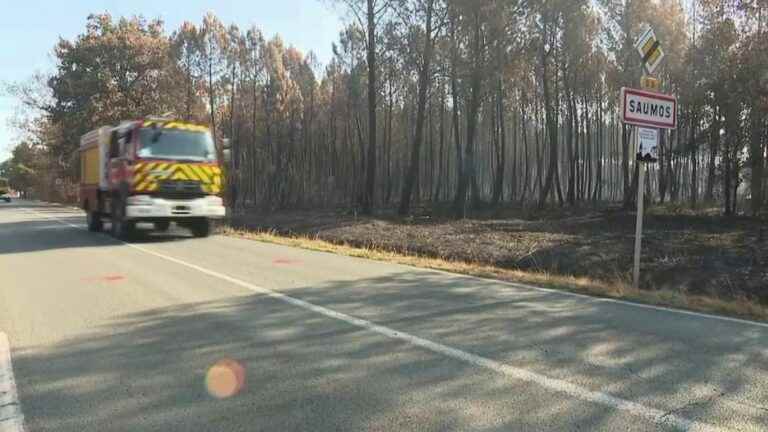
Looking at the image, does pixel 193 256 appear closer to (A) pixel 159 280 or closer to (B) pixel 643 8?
(A) pixel 159 280

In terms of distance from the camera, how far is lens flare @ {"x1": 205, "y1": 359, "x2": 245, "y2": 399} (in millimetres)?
4629

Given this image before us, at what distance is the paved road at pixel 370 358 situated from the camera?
415cm

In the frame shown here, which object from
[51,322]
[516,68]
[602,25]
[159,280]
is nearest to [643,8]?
[602,25]

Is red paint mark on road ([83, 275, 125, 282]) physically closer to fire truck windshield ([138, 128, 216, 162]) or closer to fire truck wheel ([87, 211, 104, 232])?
fire truck windshield ([138, 128, 216, 162])

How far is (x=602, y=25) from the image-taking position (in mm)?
31578

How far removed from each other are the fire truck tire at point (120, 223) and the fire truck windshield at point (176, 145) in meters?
1.73

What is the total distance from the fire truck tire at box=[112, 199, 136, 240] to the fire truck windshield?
5.66 ft

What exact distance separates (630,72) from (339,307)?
87.2 ft

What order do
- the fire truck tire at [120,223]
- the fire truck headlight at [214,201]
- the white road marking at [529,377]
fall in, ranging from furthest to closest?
1. the fire truck headlight at [214,201]
2. the fire truck tire at [120,223]
3. the white road marking at [529,377]

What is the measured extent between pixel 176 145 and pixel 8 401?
1260 centimetres

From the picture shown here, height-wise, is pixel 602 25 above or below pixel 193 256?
above

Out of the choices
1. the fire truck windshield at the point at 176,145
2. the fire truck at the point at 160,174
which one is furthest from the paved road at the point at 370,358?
the fire truck windshield at the point at 176,145

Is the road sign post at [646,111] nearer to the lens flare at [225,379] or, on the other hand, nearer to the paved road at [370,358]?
the paved road at [370,358]

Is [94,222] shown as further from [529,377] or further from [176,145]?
[529,377]
